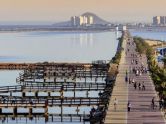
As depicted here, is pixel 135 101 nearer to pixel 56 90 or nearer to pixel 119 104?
pixel 119 104

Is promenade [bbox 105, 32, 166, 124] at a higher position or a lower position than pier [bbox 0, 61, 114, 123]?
higher

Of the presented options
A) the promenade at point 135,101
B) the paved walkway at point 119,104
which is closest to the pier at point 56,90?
the paved walkway at point 119,104

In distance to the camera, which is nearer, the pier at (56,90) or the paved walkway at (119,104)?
the paved walkway at (119,104)

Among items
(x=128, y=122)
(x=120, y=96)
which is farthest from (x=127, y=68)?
(x=128, y=122)

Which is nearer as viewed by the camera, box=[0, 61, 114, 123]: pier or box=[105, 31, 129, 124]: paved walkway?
box=[105, 31, 129, 124]: paved walkway

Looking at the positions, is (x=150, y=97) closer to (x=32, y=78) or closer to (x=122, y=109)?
(x=122, y=109)

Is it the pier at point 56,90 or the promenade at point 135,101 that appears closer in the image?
the promenade at point 135,101

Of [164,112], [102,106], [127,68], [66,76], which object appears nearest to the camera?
[164,112]

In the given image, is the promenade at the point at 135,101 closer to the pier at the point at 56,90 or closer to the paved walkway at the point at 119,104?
the paved walkway at the point at 119,104

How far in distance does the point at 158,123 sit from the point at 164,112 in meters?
4.49

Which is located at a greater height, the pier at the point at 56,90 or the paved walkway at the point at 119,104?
the paved walkway at the point at 119,104

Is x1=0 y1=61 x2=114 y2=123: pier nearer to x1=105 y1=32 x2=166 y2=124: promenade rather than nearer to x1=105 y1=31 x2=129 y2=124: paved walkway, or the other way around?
x1=105 y1=31 x2=129 y2=124: paved walkway

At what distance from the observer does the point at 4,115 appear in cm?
5453

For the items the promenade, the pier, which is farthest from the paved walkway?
the pier
